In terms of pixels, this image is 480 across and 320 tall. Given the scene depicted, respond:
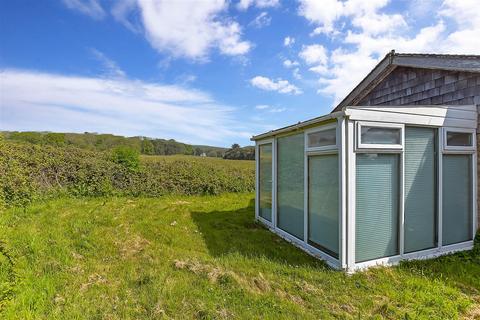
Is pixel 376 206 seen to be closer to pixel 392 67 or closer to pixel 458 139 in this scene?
pixel 458 139

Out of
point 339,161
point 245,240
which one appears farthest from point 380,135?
point 245,240

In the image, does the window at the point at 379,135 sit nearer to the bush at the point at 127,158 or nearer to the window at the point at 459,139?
the window at the point at 459,139

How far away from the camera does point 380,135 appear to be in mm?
3854

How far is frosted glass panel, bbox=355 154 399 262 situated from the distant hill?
4.76 meters

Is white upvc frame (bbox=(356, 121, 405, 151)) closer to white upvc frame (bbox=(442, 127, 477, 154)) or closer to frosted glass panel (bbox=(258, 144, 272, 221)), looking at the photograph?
white upvc frame (bbox=(442, 127, 477, 154))

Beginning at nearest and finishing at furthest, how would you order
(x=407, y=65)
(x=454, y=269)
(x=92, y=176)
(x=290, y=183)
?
(x=454, y=269)
(x=290, y=183)
(x=407, y=65)
(x=92, y=176)

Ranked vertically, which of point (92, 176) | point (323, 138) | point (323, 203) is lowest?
point (323, 203)

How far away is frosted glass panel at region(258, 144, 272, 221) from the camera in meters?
6.37

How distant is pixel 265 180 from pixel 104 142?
11244 millimetres

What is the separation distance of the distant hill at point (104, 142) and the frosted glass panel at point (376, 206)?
15.6ft

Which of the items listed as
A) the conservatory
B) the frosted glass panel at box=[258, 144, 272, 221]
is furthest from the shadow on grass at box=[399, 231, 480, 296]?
the frosted glass panel at box=[258, 144, 272, 221]

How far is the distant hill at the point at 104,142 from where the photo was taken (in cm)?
985

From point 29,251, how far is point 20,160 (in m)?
5.56

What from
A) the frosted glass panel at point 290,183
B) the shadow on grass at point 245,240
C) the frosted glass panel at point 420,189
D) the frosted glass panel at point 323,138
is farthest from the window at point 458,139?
the shadow on grass at point 245,240
